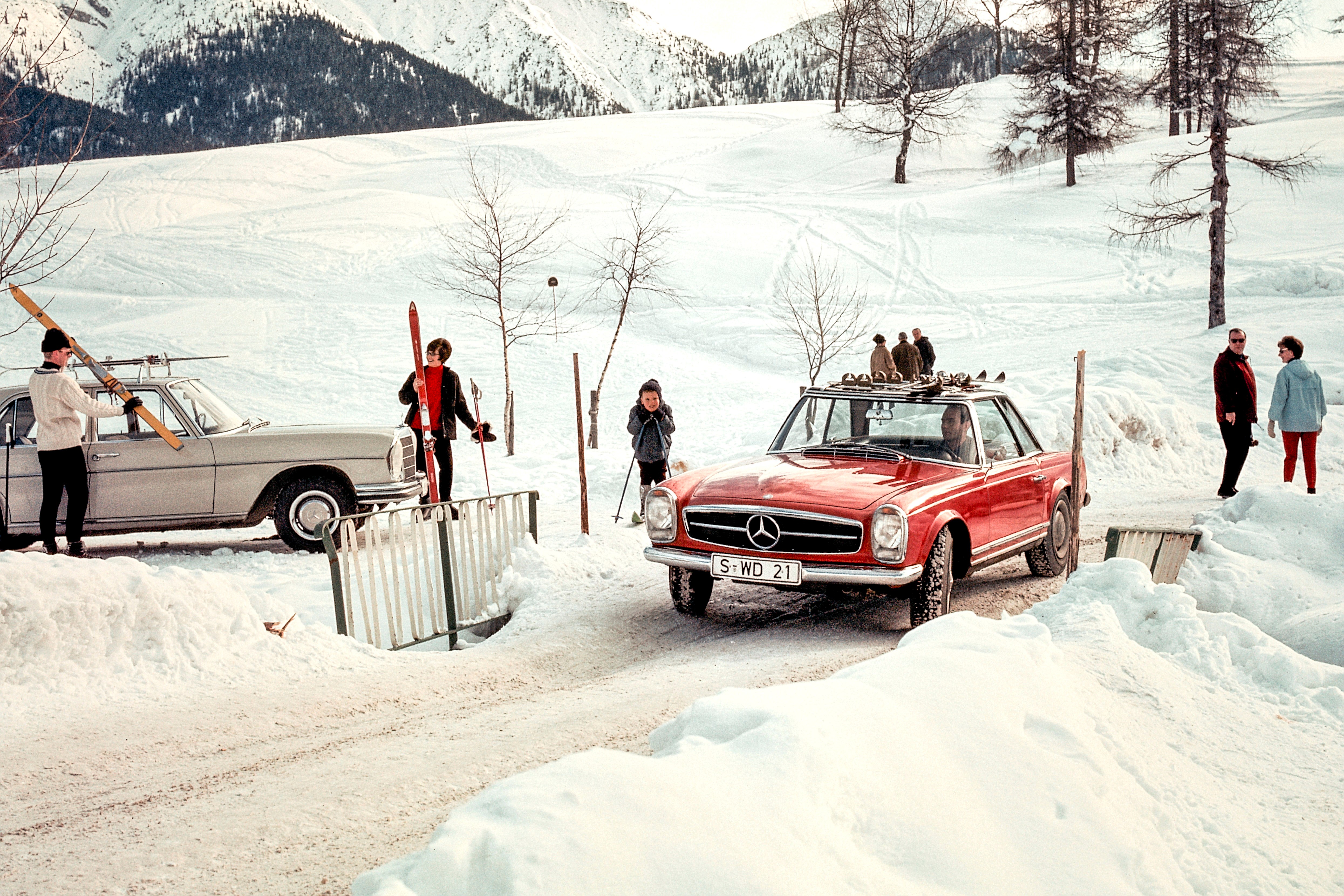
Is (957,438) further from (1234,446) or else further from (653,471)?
(1234,446)

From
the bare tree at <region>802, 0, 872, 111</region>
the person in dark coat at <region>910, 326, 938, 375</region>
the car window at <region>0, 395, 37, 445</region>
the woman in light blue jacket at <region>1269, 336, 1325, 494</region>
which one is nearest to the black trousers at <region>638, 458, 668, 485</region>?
the car window at <region>0, 395, 37, 445</region>

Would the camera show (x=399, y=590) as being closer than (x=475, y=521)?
Yes

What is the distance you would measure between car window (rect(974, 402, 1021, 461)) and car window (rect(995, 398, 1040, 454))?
0.07 m

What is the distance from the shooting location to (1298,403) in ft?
34.7

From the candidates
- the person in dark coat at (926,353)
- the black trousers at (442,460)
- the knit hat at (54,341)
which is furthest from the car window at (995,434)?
the person in dark coat at (926,353)

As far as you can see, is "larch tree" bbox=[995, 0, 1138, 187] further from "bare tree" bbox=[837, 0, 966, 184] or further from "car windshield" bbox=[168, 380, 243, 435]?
"car windshield" bbox=[168, 380, 243, 435]

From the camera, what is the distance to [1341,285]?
82.3 feet

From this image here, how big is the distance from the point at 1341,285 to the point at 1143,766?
26.9 metres

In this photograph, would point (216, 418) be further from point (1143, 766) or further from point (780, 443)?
point (1143, 766)

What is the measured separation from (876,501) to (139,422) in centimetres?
712

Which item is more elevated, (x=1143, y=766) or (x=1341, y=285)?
(x=1341, y=285)

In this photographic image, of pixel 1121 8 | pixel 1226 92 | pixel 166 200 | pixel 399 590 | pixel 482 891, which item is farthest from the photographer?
pixel 166 200

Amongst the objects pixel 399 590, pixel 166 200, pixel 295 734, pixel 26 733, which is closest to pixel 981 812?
pixel 295 734

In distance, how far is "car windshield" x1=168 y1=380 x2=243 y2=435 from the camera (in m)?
9.62
